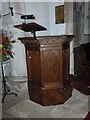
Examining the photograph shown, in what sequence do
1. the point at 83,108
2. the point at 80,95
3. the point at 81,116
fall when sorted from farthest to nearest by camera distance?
the point at 80,95 < the point at 83,108 < the point at 81,116

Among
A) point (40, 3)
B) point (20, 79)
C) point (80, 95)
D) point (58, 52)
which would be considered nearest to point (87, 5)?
point (40, 3)

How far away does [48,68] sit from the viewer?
2.57m

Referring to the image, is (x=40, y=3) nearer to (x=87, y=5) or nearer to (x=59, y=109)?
(x=87, y=5)

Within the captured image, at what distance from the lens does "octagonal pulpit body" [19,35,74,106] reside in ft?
8.09

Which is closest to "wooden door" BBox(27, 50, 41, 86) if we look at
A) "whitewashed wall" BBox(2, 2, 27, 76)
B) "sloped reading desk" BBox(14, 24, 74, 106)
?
"sloped reading desk" BBox(14, 24, 74, 106)

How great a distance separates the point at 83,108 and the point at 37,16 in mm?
2510

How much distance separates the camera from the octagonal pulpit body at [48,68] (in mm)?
2465

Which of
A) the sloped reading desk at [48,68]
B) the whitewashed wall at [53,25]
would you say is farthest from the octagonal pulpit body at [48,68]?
the whitewashed wall at [53,25]

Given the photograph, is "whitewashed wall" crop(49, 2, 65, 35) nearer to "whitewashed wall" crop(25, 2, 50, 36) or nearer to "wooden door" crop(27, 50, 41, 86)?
"whitewashed wall" crop(25, 2, 50, 36)

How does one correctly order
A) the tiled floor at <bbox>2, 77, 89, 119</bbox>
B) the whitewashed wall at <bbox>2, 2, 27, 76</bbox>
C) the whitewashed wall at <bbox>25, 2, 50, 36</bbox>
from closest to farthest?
the tiled floor at <bbox>2, 77, 89, 119</bbox>, the whitewashed wall at <bbox>2, 2, 27, 76</bbox>, the whitewashed wall at <bbox>25, 2, 50, 36</bbox>

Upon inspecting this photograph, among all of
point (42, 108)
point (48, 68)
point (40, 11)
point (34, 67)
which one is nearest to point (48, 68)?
point (48, 68)

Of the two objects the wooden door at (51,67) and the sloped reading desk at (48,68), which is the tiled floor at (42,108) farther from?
the wooden door at (51,67)

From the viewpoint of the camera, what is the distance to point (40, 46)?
2.44 metres

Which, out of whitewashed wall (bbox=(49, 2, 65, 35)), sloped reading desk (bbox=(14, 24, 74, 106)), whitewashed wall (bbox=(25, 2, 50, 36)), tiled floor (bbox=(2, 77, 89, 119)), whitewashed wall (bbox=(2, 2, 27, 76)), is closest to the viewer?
tiled floor (bbox=(2, 77, 89, 119))
